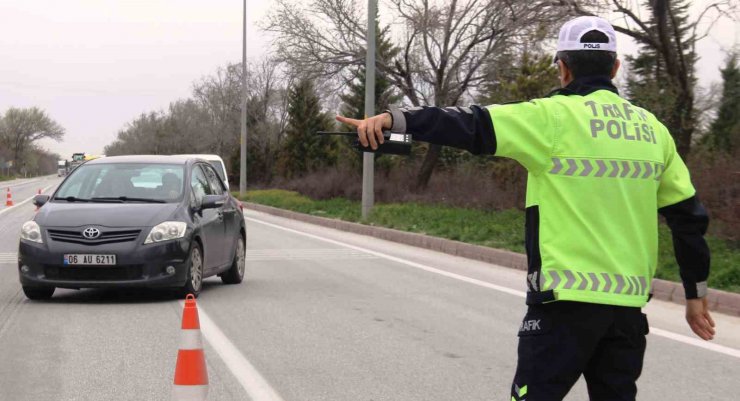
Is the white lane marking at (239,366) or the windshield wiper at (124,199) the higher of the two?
the windshield wiper at (124,199)

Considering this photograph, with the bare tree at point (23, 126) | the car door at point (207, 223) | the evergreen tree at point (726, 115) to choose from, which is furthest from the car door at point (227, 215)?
the bare tree at point (23, 126)

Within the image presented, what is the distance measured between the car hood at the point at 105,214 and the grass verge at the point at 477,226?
6070mm

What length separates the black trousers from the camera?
3.05 metres

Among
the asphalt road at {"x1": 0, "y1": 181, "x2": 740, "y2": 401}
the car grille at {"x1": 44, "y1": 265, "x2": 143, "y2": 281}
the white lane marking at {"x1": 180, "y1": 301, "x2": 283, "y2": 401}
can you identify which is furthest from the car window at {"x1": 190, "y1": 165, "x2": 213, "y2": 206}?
the white lane marking at {"x1": 180, "y1": 301, "x2": 283, "y2": 401}

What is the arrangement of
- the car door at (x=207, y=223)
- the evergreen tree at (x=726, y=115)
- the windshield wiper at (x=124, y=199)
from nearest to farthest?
the windshield wiper at (x=124, y=199) < the car door at (x=207, y=223) < the evergreen tree at (x=726, y=115)

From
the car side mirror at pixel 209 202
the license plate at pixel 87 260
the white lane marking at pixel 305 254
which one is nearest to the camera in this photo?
the license plate at pixel 87 260

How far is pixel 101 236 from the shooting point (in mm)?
9531

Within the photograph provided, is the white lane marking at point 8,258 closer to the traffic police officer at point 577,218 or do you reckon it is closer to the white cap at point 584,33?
the traffic police officer at point 577,218

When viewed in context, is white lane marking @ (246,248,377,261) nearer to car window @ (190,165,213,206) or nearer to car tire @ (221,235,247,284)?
car tire @ (221,235,247,284)

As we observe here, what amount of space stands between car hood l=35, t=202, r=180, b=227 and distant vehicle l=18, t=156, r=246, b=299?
0.01 metres

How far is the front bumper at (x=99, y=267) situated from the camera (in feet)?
31.2

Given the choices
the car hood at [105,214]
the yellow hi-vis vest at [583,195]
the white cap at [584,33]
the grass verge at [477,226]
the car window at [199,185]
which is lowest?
the grass verge at [477,226]

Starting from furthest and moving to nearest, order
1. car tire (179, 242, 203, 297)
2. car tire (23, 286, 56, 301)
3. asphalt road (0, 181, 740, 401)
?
car tire (179, 242, 203, 297) → car tire (23, 286, 56, 301) → asphalt road (0, 181, 740, 401)

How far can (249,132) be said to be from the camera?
65.1 metres
